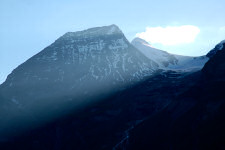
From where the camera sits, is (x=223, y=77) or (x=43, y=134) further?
(x=43, y=134)

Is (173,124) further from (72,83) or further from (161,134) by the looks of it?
(72,83)

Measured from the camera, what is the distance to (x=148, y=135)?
133 meters

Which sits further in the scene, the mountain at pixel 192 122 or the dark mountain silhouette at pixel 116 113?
the dark mountain silhouette at pixel 116 113

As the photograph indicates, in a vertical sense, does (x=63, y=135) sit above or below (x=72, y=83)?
below

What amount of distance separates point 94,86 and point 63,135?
47.2 meters

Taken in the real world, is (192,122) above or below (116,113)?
below

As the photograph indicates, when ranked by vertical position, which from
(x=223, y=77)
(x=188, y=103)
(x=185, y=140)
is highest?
(x=223, y=77)

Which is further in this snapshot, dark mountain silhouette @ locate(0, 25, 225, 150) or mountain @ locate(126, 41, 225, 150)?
dark mountain silhouette @ locate(0, 25, 225, 150)

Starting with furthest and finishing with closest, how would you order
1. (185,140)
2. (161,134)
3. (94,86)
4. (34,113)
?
(94,86) → (34,113) → (161,134) → (185,140)

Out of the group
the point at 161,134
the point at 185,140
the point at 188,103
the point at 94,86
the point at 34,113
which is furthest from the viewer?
the point at 94,86

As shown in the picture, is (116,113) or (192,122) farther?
(116,113)

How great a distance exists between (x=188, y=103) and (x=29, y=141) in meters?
82.0

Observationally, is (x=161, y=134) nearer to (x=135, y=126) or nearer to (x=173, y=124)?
(x=173, y=124)

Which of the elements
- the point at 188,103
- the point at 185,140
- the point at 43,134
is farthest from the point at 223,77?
the point at 43,134
